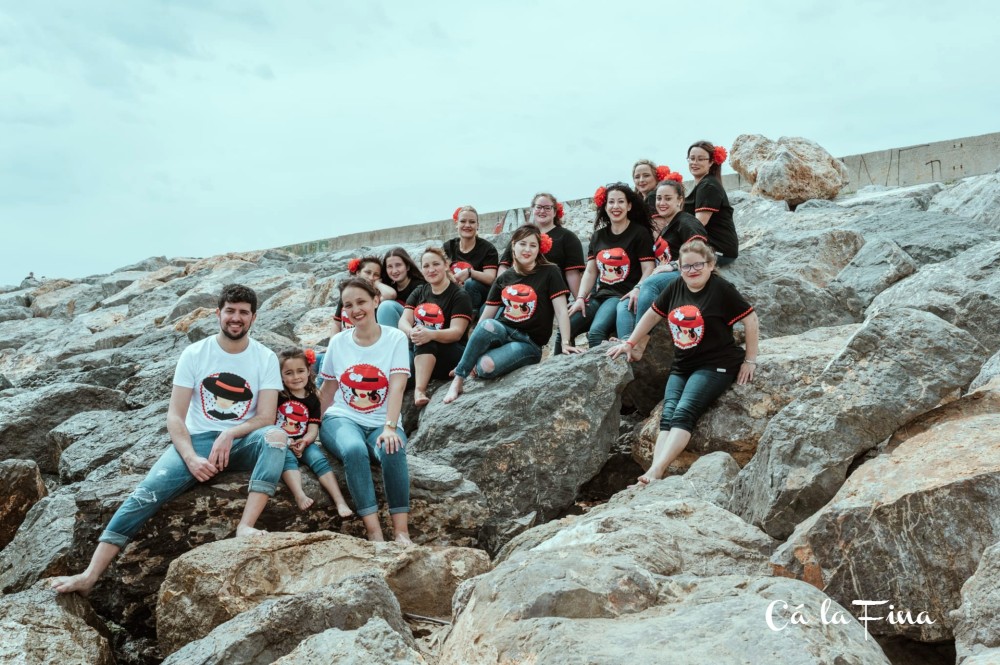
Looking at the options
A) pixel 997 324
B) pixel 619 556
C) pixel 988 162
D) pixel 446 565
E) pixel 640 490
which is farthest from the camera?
pixel 988 162

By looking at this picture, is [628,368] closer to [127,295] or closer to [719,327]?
[719,327]

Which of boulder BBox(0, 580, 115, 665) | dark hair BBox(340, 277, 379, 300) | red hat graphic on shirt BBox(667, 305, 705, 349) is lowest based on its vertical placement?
boulder BBox(0, 580, 115, 665)

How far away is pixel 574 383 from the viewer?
6262 mm

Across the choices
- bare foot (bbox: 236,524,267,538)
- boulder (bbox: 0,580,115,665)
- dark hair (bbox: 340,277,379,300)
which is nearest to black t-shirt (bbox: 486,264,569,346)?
dark hair (bbox: 340,277,379,300)

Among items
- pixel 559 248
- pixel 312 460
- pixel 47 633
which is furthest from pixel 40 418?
pixel 559 248

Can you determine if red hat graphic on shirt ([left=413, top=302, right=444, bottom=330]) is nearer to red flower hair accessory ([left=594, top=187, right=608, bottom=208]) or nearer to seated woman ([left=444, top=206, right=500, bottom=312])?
seated woman ([left=444, top=206, right=500, bottom=312])

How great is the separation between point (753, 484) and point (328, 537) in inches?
86.2

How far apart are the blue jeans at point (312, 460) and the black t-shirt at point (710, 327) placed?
7.89 feet

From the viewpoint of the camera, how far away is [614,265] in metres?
7.32

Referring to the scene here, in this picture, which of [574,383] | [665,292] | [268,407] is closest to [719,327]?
[665,292]

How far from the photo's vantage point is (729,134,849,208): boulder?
42.1ft

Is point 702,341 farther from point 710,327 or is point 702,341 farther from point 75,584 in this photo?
point 75,584

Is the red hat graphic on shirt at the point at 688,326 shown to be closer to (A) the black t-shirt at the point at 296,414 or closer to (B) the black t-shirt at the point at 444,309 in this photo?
(B) the black t-shirt at the point at 444,309

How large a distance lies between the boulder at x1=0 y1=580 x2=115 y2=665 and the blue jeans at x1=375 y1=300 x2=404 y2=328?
143 inches
